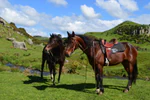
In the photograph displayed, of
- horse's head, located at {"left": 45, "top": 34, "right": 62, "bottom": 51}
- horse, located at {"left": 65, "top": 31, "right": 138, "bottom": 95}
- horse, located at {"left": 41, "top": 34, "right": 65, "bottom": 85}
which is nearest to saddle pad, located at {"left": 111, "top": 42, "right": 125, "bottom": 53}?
horse, located at {"left": 65, "top": 31, "right": 138, "bottom": 95}

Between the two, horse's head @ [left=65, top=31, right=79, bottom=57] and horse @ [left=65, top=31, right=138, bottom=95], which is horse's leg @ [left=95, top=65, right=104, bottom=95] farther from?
horse's head @ [left=65, top=31, right=79, bottom=57]

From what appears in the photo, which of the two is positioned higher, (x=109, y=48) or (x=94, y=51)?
(x=109, y=48)

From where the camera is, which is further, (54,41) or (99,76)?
(54,41)

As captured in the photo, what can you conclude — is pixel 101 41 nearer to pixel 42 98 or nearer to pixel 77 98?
pixel 77 98

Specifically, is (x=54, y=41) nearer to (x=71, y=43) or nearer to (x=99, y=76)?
(x=71, y=43)

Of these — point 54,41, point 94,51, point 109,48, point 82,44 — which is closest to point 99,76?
point 94,51

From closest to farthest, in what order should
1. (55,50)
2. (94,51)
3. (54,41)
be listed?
(94,51)
(54,41)
(55,50)

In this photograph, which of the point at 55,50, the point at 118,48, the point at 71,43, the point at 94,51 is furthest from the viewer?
the point at 55,50

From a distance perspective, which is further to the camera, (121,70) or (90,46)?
(121,70)

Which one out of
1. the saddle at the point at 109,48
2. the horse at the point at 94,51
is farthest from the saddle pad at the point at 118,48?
the horse at the point at 94,51

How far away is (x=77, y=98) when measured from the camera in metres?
9.58

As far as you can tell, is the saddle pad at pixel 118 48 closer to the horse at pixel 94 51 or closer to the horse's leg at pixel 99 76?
the horse at pixel 94 51

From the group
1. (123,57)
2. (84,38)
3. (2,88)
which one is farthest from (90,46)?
(2,88)

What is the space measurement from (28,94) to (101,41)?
5136 millimetres
